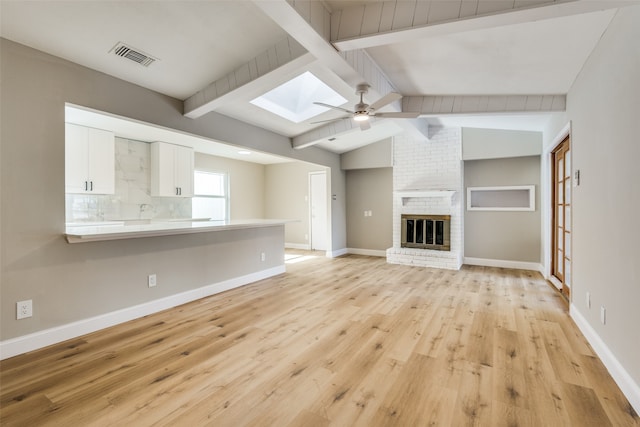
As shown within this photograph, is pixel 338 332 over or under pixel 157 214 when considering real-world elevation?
under

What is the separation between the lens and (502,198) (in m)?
5.93

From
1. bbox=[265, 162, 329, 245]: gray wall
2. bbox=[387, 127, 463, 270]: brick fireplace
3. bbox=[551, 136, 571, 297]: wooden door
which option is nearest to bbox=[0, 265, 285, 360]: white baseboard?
bbox=[387, 127, 463, 270]: brick fireplace

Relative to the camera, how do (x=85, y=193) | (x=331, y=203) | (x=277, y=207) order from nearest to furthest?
(x=85, y=193), (x=331, y=203), (x=277, y=207)

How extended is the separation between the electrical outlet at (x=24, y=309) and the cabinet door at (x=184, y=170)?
3650 mm

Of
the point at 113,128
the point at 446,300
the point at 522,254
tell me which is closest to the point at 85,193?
the point at 113,128

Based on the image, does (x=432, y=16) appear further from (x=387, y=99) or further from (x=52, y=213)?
(x=52, y=213)

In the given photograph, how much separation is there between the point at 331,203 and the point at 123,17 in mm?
5281

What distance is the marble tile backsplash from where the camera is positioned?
193 inches

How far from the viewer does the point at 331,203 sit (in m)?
7.04

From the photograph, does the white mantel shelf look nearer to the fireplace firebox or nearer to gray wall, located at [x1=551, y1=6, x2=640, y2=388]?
the fireplace firebox

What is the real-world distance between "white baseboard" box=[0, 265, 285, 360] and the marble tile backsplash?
2.66 m

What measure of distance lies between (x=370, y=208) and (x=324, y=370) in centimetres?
555

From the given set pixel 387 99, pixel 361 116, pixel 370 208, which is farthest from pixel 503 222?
pixel 387 99

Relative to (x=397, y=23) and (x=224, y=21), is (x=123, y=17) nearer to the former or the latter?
(x=224, y=21)
